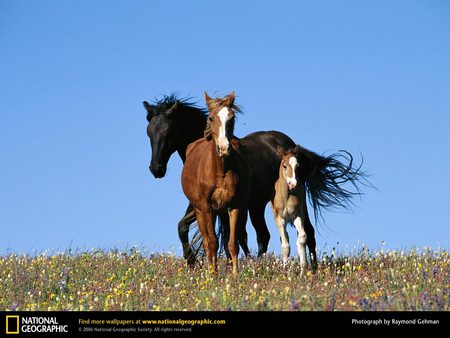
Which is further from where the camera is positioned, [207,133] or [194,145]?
[194,145]

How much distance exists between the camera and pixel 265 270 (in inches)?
487

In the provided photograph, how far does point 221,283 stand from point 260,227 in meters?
3.56

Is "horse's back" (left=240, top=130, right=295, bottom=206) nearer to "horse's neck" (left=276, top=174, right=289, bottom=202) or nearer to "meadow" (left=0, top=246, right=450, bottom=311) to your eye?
"horse's neck" (left=276, top=174, right=289, bottom=202)

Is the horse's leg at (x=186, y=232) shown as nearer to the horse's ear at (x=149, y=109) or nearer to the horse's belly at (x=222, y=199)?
the horse's ear at (x=149, y=109)
